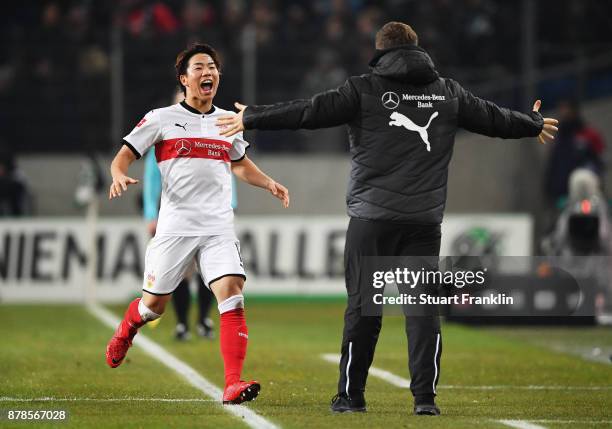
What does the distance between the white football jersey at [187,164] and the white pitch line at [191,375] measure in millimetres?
1108

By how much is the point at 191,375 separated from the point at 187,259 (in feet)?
5.63

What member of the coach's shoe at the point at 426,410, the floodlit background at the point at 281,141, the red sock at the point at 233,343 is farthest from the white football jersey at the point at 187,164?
the floodlit background at the point at 281,141

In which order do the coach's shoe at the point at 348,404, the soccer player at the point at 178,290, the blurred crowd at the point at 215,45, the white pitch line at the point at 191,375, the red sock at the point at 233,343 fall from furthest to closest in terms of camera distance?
the blurred crowd at the point at 215,45, the soccer player at the point at 178,290, the red sock at the point at 233,343, the coach's shoe at the point at 348,404, the white pitch line at the point at 191,375

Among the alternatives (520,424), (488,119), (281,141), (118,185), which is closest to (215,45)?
(281,141)

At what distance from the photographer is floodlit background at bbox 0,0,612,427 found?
2020 centimetres

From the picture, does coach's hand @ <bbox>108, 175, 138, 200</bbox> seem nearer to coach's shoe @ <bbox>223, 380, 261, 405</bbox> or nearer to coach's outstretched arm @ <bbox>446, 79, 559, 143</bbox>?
coach's shoe @ <bbox>223, 380, 261, 405</bbox>

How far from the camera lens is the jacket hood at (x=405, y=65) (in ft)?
26.5

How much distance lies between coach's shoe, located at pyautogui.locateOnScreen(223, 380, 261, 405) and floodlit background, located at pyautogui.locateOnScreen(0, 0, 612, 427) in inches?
320

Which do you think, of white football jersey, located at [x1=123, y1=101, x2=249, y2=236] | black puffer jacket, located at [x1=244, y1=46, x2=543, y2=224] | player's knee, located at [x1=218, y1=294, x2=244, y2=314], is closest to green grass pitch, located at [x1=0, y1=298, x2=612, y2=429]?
player's knee, located at [x1=218, y1=294, x2=244, y2=314]

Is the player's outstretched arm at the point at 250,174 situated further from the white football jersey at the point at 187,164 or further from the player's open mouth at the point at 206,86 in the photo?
the player's open mouth at the point at 206,86

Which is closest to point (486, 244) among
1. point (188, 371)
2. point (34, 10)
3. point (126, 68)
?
point (126, 68)

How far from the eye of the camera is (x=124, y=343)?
938cm

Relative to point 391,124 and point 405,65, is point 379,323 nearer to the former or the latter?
point 391,124

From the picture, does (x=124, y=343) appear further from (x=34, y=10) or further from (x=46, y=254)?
(x=34, y=10)
